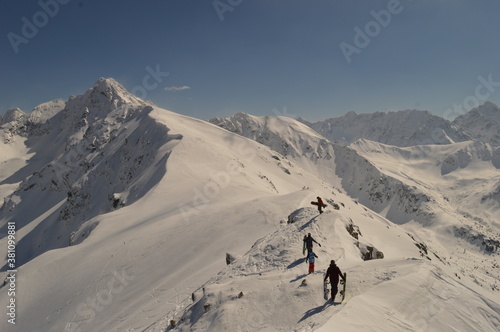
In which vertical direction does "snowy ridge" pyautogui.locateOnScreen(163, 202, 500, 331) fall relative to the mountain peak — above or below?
below

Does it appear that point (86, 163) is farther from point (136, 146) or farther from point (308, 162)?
point (308, 162)

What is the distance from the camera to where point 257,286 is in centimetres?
1294

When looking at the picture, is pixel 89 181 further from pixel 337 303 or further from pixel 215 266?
pixel 337 303

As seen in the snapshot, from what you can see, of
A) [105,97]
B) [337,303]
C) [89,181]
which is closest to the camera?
[337,303]

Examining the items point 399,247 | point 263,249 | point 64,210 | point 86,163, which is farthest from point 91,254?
point 86,163

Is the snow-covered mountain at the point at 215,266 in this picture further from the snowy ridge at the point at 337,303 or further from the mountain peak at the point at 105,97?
the mountain peak at the point at 105,97

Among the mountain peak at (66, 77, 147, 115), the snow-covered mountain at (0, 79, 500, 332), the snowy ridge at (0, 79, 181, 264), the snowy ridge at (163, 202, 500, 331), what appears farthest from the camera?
the mountain peak at (66, 77, 147, 115)

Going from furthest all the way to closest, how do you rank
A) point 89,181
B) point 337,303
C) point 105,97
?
point 105,97
point 89,181
point 337,303

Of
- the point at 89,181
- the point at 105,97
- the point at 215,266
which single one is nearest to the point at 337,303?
the point at 215,266

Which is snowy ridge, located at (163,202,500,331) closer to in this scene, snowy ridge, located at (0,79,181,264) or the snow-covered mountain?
the snow-covered mountain

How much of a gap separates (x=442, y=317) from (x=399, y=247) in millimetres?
23982

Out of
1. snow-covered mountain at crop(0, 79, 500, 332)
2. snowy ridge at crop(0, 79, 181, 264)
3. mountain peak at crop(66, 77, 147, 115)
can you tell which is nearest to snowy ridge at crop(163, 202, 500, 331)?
snow-covered mountain at crop(0, 79, 500, 332)

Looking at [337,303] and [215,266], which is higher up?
[337,303]

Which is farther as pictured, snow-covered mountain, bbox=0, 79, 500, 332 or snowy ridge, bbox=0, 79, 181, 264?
snowy ridge, bbox=0, 79, 181, 264
